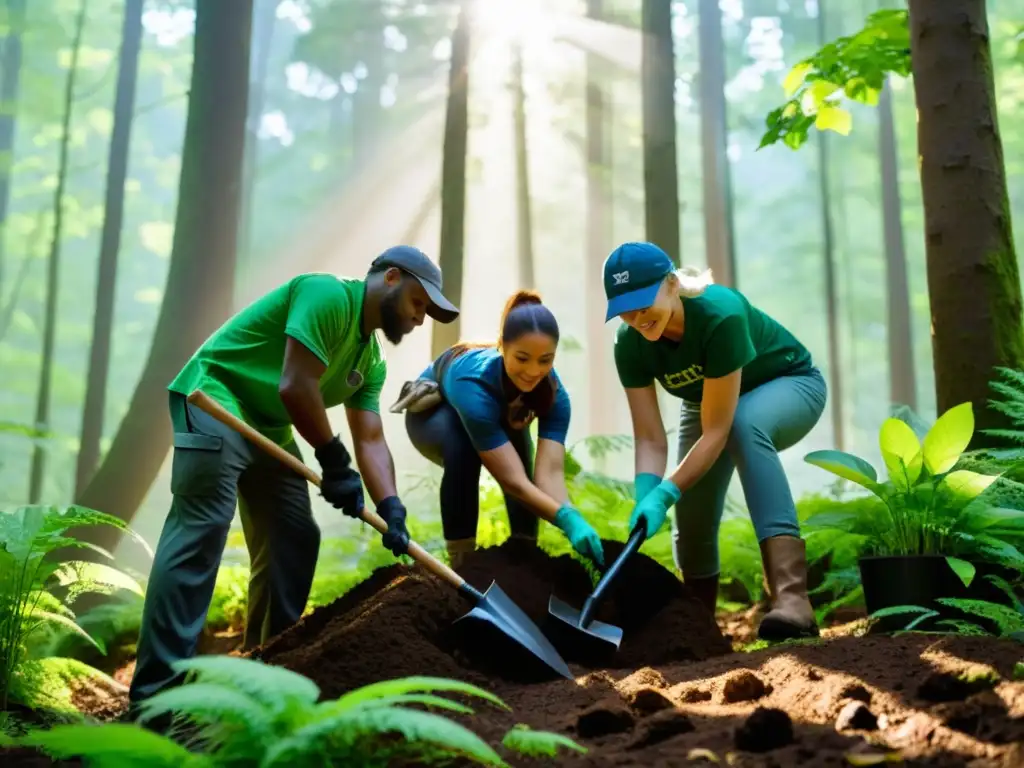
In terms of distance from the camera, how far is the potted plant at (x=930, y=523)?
293cm

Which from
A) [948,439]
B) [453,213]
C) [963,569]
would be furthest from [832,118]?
[453,213]

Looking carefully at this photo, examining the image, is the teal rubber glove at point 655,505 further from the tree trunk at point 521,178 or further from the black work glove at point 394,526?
the tree trunk at point 521,178

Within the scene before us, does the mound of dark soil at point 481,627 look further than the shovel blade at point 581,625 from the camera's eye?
No

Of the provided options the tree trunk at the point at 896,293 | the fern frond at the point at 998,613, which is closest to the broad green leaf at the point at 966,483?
the fern frond at the point at 998,613

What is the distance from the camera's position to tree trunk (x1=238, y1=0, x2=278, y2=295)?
51.4 feet

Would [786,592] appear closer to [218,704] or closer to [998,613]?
[998,613]

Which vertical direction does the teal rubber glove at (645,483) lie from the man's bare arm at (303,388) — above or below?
below

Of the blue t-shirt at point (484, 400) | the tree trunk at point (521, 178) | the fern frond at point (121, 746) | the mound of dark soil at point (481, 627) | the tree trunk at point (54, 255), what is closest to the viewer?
the fern frond at point (121, 746)

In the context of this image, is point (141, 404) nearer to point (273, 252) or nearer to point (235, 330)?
point (235, 330)

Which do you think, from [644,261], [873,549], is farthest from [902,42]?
[873,549]

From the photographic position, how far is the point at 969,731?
1.65 meters

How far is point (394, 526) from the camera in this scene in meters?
3.34

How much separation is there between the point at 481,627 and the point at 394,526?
62 cm

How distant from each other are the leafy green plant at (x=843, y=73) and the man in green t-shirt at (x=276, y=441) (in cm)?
244
